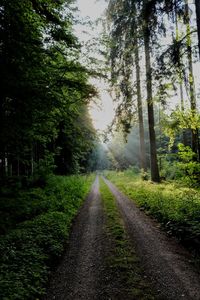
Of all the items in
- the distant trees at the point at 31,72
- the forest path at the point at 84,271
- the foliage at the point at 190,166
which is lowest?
the forest path at the point at 84,271

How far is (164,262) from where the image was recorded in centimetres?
638

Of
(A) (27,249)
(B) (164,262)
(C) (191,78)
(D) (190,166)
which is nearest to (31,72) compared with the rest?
(A) (27,249)

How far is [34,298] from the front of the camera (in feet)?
16.5

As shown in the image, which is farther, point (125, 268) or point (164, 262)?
point (164, 262)

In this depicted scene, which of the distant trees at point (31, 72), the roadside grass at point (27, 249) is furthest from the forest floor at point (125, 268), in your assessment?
the distant trees at point (31, 72)

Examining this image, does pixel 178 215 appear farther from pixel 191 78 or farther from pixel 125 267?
pixel 191 78

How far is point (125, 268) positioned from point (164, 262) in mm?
1010

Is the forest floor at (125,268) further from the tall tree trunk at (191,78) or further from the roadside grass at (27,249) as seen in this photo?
the tall tree trunk at (191,78)

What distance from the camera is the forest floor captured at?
512 centimetres

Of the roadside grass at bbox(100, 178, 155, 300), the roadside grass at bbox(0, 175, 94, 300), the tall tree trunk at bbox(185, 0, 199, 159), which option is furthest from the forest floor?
the tall tree trunk at bbox(185, 0, 199, 159)

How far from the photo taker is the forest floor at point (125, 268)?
5117 millimetres

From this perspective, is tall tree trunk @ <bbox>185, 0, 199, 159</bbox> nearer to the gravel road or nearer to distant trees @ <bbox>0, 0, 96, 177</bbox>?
distant trees @ <bbox>0, 0, 96, 177</bbox>

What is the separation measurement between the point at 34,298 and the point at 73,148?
1840 centimetres

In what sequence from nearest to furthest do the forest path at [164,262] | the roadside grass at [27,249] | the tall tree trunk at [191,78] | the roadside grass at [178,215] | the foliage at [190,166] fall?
1. the forest path at [164,262]
2. the roadside grass at [27,249]
3. the roadside grass at [178,215]
4. the tall tree trunk at [191,78]
5. the foliage at [190,166]
